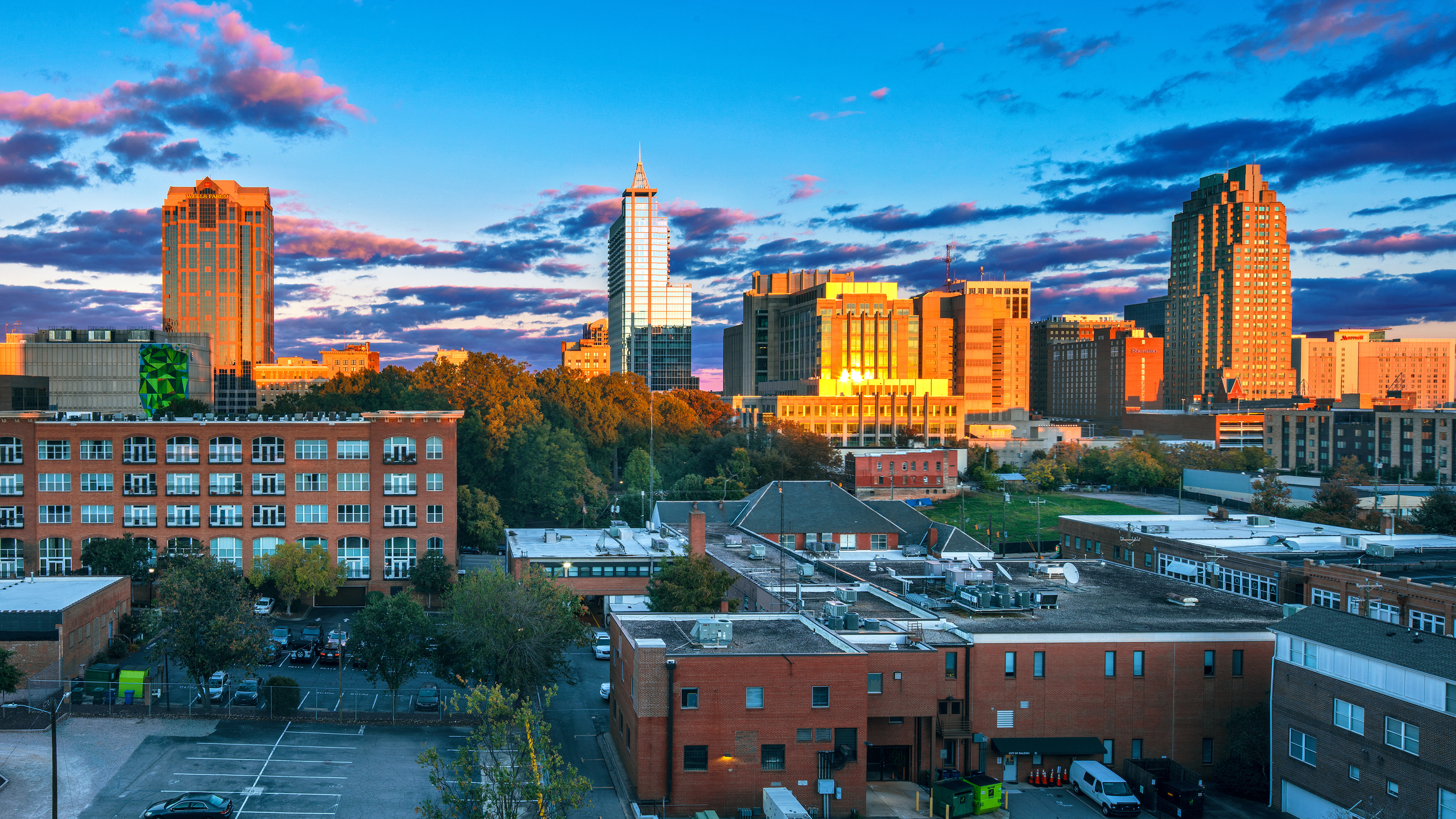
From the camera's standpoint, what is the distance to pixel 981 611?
4322cm

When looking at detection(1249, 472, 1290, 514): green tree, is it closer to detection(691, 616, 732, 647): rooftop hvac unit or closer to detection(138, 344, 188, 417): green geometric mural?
detection(691, 616, 732, 647): rooftop hvac unit

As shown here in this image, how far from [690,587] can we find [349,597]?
32657 mm

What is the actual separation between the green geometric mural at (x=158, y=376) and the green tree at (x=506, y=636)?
57.7m

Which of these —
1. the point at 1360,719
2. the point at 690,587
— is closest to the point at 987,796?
the point at 1360,719

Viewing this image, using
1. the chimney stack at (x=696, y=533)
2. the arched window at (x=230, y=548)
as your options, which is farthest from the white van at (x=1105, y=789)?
the arched window at (x=230, y=548)

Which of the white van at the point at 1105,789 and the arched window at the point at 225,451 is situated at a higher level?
the arched window at the point at 225,451

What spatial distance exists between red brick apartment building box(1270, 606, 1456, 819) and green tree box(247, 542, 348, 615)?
54.6 metres

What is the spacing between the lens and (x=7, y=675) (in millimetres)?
39812

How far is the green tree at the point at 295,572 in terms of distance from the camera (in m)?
63.2

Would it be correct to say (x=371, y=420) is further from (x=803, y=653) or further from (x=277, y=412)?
(x=803, y=653)

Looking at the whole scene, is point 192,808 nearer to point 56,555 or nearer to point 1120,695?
point 1120,695

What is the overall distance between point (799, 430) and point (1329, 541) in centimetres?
7968

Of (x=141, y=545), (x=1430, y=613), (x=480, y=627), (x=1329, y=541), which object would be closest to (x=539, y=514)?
(x=141, y=545)

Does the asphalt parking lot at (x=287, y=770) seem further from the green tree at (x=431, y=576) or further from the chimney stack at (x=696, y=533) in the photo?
the green tree at (x=431, y=576)
